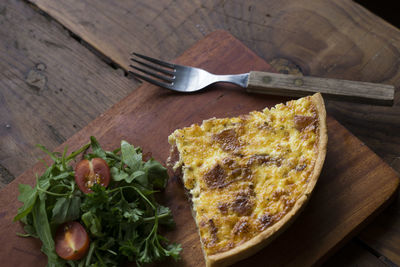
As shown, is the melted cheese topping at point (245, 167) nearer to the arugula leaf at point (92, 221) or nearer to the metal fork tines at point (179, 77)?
the metal fork tines at point (179, 77)

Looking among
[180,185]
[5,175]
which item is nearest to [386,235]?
[180,185]

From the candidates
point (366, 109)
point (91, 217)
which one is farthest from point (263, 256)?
point (366, 109)

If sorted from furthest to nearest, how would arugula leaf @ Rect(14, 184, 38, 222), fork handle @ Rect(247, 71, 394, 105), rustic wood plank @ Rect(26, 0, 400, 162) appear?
rustic wood plank @ Rect(26, 0, 400, 162)
fork handle @ Rect(247, 71, 394, 105)
arugula leaf @ Rect(14, 184, 38, 222)

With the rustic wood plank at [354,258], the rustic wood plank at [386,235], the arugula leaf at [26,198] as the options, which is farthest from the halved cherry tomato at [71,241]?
the rustic wood plank at [386,235]

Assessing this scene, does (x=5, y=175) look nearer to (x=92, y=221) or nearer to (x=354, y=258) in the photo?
(x=92, y=221)

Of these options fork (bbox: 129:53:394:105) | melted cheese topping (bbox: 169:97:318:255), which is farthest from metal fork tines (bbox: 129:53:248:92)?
melted cheese topping (bbox: 169:97:318:255)

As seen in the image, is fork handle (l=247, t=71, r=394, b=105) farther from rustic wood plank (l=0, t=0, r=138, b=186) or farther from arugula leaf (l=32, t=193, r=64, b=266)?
arugula leaf (l=32, t=193, r=64, b=266)

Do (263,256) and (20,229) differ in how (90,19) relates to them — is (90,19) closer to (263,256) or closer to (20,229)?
(20,229)

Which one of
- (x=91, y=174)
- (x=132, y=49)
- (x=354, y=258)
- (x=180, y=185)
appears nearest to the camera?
(x=91, y=174)
